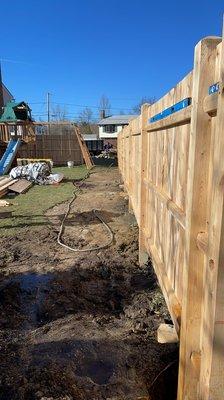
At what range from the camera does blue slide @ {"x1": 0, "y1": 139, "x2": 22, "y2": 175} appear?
61.0ft

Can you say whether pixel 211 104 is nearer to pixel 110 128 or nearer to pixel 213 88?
pixel 213 88

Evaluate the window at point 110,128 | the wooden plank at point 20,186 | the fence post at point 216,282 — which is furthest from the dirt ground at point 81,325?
the window at point 110,128

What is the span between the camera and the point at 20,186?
1284cm

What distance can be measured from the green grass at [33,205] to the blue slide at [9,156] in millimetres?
5416

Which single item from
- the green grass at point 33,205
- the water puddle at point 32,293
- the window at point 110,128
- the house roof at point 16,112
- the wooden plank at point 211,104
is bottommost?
the water puddle at point 32,293

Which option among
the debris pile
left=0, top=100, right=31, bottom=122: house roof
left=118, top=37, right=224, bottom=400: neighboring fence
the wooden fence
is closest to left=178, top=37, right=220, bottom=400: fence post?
left=118, top=37, right=224, bottom=400: neighboring fence

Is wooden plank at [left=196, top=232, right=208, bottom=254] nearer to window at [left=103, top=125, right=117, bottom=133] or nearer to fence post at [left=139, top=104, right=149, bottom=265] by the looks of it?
fence post at [left=139, top=104, right=149, bottom=265]

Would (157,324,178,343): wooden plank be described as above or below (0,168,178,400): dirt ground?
above

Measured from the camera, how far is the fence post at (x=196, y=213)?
163 cm

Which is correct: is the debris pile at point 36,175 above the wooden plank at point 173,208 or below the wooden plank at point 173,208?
below

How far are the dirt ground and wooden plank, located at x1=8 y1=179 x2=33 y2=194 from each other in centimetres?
650

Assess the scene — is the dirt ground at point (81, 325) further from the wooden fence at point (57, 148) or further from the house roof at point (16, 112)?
the wooden fence at point (57, 148)

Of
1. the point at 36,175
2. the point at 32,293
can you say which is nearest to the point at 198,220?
the point at 32,293

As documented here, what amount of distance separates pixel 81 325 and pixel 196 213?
2.09 meters
